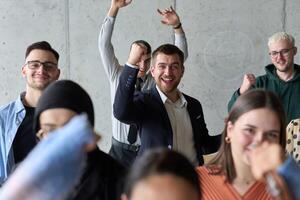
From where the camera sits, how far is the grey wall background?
509cm

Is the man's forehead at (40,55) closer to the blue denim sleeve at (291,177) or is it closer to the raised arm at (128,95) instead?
→ the raised arm at (128,95)

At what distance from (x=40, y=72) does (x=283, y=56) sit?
2.01m

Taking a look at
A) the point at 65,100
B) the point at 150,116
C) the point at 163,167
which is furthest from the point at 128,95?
the point at 163,167

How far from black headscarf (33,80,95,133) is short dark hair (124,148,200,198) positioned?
377 millimetres

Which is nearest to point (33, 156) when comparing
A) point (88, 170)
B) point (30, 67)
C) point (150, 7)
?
point (88, 170)

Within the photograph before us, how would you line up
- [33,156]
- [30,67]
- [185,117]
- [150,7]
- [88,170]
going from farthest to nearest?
[150,7] → [185,117] → [30,67] → [88,170] → [33,156]

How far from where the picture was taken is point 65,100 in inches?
59.1

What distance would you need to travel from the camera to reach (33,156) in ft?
2.96

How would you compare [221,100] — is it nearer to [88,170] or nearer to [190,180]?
[88,170]

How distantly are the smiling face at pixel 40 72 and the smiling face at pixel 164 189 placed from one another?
1.85 m

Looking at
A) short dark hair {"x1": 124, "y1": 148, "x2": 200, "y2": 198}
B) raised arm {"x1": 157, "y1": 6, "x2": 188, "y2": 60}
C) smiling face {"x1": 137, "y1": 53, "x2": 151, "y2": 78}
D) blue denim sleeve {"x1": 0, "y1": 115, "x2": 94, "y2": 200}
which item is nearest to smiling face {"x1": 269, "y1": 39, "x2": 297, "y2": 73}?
raised arm {"x1": 157, "y1": 6, "x2": 188, "y2": 60}

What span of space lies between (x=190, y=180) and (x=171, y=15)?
125 inches

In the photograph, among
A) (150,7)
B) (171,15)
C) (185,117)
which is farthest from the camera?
(150,7)

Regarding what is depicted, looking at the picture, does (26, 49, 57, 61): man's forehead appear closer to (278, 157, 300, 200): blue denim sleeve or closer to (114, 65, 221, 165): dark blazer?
(114, 65, 221, 165): dark blazer
